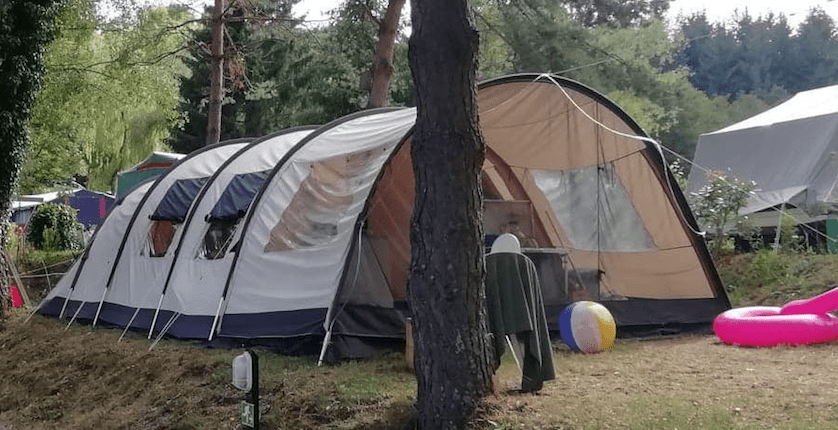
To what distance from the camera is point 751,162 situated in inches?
595

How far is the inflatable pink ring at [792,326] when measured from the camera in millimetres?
7773

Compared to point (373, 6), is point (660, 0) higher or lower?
higher

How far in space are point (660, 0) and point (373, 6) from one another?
1693cm

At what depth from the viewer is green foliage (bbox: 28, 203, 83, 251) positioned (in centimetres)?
1919

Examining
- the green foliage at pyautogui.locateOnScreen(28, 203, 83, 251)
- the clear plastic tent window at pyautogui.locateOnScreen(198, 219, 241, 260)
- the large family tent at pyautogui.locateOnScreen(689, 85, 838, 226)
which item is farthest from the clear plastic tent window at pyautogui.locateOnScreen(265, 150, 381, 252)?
the green foliage at pyautogui.locateOnScreen(28, 203, 83, 251)

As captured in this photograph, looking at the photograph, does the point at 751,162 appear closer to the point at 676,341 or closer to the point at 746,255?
the point at 746,255

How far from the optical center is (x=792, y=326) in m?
7.82

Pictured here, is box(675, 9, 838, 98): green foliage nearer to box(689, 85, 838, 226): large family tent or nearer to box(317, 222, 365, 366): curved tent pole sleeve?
box(689, 85, 838, 226): large family tent

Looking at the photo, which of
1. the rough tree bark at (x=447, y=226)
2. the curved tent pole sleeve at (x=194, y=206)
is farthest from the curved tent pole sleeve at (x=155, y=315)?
the rough tree bark at (x=447, y=226)

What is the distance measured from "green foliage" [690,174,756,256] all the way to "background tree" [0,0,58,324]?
9502mm

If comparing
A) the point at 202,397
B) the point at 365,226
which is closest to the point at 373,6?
the point at 365,226

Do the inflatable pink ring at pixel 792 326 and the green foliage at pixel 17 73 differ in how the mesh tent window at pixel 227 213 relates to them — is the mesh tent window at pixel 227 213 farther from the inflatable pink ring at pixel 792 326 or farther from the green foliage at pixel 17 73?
the inflatable pink ring at pixel 792 326

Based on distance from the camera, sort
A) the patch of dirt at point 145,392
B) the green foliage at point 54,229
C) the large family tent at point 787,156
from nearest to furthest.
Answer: the patch of dirt at point 145,392 < the large family tent at point 787,156 < the green foliage at point 54,229

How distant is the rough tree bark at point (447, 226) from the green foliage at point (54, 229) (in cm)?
1561
